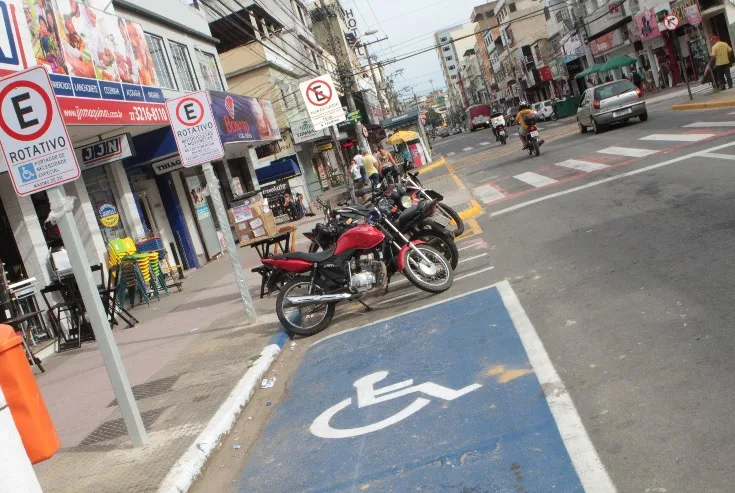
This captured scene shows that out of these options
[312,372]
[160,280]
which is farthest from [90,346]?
[312,372]

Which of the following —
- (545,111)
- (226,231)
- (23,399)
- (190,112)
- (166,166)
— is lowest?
(23,399)

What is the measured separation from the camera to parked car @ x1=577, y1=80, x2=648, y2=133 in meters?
23.9

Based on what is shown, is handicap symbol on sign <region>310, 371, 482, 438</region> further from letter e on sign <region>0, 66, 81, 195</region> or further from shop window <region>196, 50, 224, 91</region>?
shop window <region>196, 50, 224, 91</region>

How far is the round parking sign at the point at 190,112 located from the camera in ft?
32.1

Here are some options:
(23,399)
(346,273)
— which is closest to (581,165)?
(346,273)

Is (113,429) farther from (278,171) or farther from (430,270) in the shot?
(278,171)

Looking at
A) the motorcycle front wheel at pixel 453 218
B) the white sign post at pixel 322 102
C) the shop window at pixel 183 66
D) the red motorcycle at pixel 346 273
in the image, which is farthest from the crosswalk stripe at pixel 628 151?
the shop window at pixel 183 66

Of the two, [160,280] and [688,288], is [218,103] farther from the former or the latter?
[688,288]

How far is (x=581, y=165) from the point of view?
17.4 metres

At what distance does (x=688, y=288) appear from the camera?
252 inches

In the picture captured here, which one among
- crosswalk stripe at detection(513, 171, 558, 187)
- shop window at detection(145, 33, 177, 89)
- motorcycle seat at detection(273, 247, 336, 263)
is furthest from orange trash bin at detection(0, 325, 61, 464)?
shop window at detection(145, 33, 177, 89)

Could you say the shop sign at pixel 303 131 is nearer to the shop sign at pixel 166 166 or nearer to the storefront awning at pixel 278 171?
the storefront awning at pixel 278 171

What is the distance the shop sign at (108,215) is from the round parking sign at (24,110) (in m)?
10.9

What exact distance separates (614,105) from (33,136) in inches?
847
